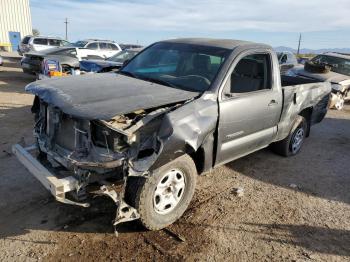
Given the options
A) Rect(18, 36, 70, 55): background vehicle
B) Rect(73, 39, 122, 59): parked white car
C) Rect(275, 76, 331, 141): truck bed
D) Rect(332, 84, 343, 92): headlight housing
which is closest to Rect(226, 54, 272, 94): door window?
Rect(275, 76, 331, 141): truck bed

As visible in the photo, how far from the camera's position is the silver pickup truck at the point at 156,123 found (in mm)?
3209

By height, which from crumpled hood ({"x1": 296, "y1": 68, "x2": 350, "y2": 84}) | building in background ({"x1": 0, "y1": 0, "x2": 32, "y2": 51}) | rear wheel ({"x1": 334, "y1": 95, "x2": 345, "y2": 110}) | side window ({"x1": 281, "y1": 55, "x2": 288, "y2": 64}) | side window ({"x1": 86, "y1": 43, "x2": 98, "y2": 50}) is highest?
building in background ({"x1": 0, "y1": 0, "x2": 32, "y2": 51})

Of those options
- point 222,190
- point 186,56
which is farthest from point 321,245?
point 186,56

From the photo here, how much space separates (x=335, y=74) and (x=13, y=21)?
36606 millimetres

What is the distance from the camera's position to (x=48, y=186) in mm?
3156

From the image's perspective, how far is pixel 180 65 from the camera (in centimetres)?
453

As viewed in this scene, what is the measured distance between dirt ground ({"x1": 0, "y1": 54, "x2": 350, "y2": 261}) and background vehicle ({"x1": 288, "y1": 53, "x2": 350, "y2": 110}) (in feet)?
20.9

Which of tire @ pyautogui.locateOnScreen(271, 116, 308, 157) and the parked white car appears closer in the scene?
tire @ pyautogui.locateOnScreen(271, 116, 308, 157)

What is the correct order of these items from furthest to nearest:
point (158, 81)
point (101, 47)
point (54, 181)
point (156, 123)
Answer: point (101, 47), point (158, 81), point (156, 123), point (54, 181)

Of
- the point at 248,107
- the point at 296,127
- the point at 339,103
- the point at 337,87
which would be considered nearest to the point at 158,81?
the point at 248,107

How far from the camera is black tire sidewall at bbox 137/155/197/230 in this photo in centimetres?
333

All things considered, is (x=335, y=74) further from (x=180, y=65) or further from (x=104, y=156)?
(x=104, y=156)

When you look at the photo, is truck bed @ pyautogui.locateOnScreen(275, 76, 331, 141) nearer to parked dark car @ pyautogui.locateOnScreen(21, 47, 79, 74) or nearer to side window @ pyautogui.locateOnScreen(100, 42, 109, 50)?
parked dark car @ pyautogui.locateOnScreen(21, 47, 79, 74)

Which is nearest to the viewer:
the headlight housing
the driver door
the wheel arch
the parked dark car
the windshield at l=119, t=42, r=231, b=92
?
the driver door
